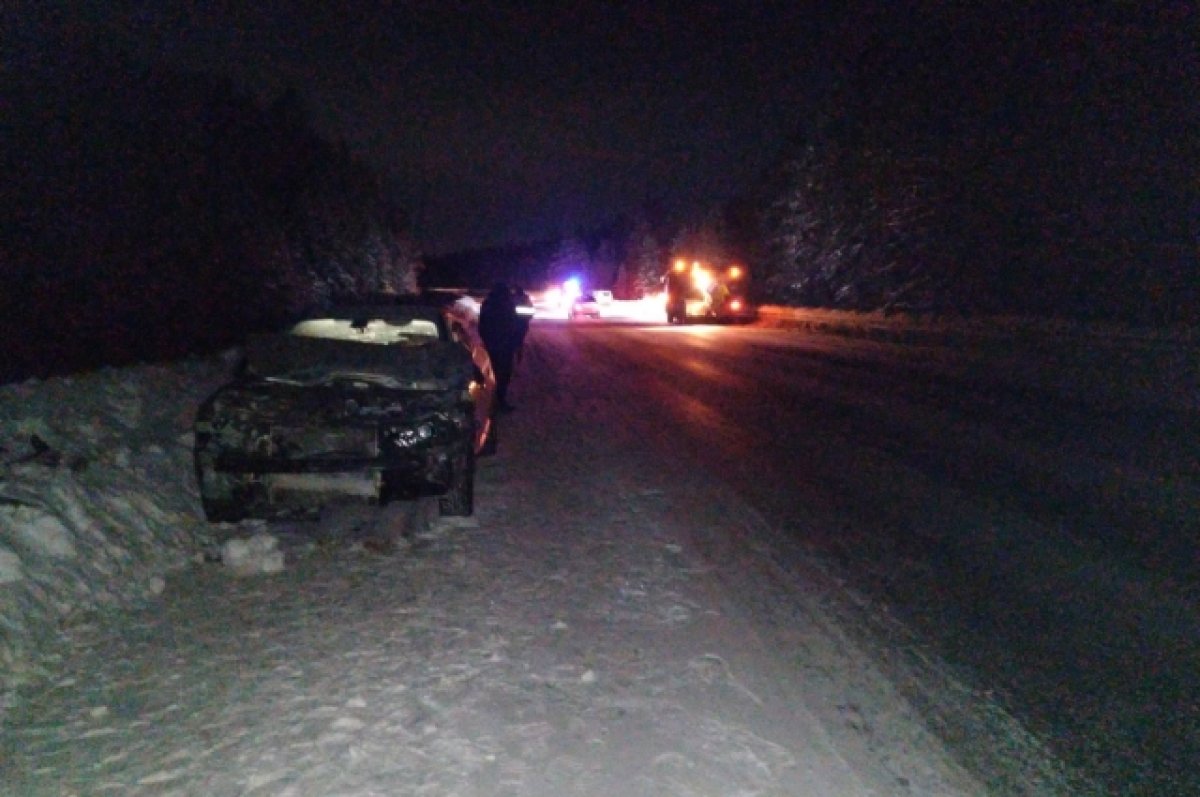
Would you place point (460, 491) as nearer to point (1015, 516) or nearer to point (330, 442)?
point (330, 442)

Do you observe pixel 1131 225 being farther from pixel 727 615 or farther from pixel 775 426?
pixel 727 615

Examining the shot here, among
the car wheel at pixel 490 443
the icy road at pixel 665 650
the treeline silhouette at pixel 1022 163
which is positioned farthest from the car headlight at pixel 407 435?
the treeline silhouette at pixel 1022 163

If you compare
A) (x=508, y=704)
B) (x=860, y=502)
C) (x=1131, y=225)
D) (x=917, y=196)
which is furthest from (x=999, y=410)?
(x=917, y=196)

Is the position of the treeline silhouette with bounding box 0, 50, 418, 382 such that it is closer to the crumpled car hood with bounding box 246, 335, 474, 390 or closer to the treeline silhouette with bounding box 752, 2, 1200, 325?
the crumpled car hood with bounding box 246, 335, 474, 390

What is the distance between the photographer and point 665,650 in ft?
15.5

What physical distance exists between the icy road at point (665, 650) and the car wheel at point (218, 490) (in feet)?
1.08

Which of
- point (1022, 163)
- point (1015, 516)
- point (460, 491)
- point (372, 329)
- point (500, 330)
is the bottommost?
point (1015, 516)

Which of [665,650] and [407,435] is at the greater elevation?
[407,435]

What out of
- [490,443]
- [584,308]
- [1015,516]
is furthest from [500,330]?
[584,308]

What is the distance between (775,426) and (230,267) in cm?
1327

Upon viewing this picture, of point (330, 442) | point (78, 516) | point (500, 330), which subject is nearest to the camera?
point (78, 516)

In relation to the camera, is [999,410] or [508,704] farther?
[999,410]

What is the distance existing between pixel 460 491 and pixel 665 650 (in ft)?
9.12

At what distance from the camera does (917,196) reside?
3841cm
